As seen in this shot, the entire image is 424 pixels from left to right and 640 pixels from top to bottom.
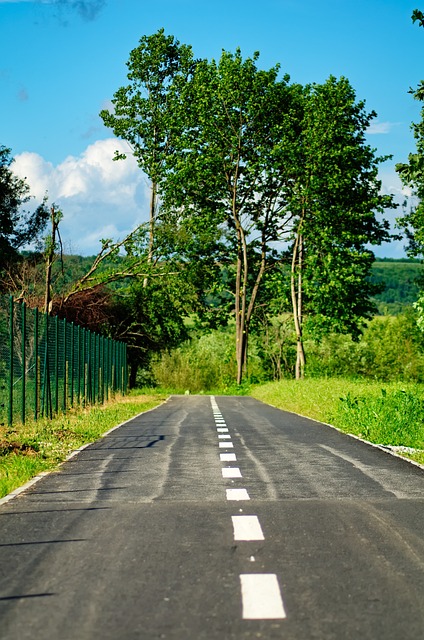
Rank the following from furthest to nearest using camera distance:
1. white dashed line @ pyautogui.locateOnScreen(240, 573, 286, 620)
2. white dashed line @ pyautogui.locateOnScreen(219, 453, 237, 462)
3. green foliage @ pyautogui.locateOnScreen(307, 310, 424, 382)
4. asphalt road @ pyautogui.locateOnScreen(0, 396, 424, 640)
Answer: green foliage @ pyautogui.locateOnScreen(307, 310, 424, 382) → white dashed line @ pyautogui.locateOnScreen(219, 453, 237, 462) → white dashed line @ pyautogui.locateOnScreen(240, 573, 286, 620) → asphalt road @ pyautogui.locateOnScreen(0, 396, 424, 640)

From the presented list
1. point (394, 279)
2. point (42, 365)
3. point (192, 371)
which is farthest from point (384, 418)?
point (394, 279)

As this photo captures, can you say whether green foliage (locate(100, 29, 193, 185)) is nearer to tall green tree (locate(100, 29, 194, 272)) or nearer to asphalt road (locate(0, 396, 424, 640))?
tall green tree (locate(100, 29, 194, 272))

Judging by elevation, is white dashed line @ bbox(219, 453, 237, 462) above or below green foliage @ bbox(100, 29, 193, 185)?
below

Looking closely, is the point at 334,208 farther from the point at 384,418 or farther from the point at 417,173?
the point at 384,418

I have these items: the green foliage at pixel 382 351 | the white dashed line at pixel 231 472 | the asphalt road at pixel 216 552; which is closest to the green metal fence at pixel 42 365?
the asphalt road at pixel 216 552

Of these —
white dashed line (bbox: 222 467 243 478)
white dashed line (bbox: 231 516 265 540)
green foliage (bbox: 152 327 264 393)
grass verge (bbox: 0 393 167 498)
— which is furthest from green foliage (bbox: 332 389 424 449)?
green foliage (bbox: 152 327 264 393)

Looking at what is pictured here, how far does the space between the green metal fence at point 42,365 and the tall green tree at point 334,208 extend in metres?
21.0

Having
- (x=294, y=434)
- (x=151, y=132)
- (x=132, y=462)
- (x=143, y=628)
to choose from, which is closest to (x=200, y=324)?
(x=151, y=132)

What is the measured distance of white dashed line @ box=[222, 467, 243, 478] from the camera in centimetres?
1211

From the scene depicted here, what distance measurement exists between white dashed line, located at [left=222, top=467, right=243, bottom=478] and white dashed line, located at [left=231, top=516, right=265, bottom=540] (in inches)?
130

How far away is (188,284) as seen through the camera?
58.8 m

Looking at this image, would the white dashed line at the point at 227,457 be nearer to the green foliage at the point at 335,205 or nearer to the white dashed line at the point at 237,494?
the white dashed line at the point at 237,494

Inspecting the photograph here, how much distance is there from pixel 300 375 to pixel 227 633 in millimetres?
53881

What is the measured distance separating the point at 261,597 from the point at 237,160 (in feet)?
176
